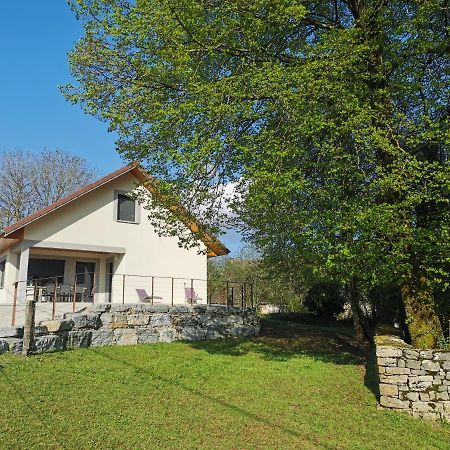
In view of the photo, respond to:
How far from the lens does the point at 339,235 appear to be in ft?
28.7

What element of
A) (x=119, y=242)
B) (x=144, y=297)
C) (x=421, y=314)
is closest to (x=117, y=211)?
(x=119, y=242)

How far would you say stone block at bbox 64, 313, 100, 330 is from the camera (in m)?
12.8

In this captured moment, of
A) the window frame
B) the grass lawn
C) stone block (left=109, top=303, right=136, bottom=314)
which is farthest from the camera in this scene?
the window frame

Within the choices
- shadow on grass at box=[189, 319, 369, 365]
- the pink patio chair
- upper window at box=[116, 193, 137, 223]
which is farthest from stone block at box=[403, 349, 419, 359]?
upper window at box=[116, 193, 137, 223]

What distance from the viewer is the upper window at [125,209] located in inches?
726

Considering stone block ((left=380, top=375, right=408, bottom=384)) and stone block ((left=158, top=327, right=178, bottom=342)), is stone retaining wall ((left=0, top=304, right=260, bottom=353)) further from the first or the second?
stone block ((left=380, top=375, right=408, bottom=384))

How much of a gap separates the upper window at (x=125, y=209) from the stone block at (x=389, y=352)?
12853 mm

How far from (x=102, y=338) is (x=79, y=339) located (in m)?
0.83

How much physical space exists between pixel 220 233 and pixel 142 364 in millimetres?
3814

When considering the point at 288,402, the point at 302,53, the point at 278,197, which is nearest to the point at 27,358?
the point at 288,402

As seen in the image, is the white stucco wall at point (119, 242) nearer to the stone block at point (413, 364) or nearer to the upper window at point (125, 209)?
the upper window at point (125, 209)

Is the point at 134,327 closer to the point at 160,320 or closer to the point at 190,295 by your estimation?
the point at 160,320

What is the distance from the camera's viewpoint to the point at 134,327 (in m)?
14.3

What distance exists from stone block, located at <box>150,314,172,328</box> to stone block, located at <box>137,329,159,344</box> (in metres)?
0.26
